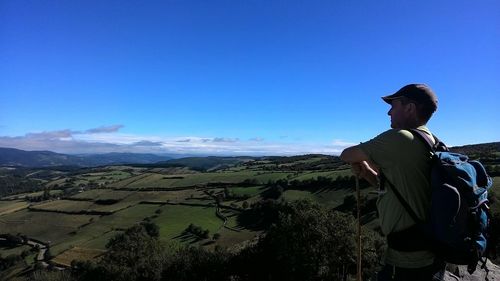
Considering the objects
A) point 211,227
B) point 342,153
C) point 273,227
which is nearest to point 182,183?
point 211,227

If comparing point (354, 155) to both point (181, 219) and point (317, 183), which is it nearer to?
point (181, 219)

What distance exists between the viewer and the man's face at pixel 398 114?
4.79m

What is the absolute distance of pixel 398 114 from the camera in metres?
4.85

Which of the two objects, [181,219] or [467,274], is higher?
[467,274]

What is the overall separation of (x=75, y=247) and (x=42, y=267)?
10787 millimetres

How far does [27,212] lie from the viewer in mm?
123312

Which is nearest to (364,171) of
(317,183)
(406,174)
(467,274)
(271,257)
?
(406,174)

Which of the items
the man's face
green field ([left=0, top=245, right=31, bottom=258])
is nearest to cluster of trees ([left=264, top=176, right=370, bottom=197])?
green field ([left=0, top=245, right=31, bottom=258])

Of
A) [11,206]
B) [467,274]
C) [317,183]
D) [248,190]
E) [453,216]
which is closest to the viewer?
[453,216]

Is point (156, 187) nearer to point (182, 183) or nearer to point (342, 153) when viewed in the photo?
point (182, 183)

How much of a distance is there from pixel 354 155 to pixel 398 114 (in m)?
0.71

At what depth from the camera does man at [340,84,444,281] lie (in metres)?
4.41

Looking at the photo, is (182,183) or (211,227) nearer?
(211,227)

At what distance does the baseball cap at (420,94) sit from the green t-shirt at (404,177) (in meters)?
0.40
